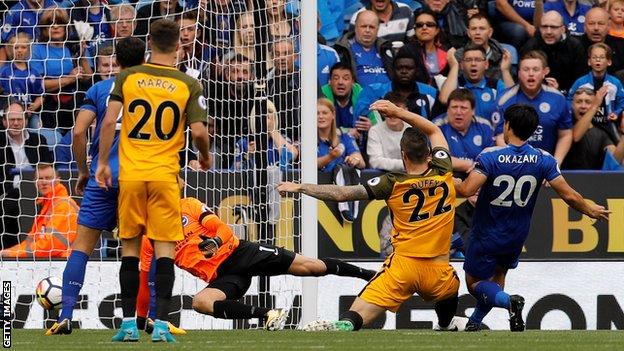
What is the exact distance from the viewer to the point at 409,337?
912 cm

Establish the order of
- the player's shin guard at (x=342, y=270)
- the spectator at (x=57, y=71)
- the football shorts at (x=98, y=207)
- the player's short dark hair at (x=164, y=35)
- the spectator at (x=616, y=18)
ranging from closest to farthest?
1. the player's short dark hair at (x=164, y=35)
2. the football shorts at (x=98, y=207)
3. the player's shin guard at (x=342, y=270)
4. the spectator at (x=57, y=71)
5. the spectator at (x=616, y=18)

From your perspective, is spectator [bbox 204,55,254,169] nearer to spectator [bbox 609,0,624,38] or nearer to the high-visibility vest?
the high-visibility vest

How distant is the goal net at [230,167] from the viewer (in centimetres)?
1215

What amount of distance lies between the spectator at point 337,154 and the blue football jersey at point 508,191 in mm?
3020

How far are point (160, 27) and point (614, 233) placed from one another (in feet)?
21.3

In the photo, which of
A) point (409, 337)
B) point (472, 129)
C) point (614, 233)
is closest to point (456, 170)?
point (472, 129)

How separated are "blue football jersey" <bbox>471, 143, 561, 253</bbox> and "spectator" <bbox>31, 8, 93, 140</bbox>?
4806 millimetres

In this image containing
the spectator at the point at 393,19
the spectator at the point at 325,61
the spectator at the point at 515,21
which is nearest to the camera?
the spectator at the point at 325,61

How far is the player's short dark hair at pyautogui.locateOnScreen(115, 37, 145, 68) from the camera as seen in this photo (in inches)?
336

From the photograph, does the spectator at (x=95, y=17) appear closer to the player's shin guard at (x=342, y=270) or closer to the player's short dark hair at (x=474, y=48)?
the player's shin guard at (x=342, y=270)

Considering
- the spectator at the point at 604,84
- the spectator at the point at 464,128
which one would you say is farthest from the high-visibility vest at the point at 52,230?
the spectator at the point at 604,84

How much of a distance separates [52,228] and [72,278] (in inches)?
124

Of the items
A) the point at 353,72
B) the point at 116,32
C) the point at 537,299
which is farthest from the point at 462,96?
the point at 116,32

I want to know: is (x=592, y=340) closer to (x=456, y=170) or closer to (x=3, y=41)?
(x=456, y=170)
